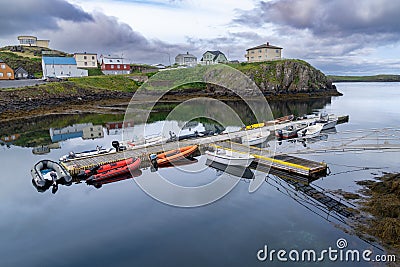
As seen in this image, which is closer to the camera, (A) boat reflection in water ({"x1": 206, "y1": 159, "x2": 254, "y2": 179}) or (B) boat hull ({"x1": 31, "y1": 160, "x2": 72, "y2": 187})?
(B) boat hull ({"x1": 31, "y1": 160, "x2": 72, "y2": 187})

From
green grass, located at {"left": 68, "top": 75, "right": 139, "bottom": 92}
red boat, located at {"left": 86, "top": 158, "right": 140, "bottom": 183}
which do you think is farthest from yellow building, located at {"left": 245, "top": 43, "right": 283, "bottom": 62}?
red boat, located at {"left": 86, "top": 158, "right": 140, "bottom": 183}

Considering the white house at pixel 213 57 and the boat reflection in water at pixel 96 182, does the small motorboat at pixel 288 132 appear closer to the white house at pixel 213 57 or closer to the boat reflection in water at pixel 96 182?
the boat reflection in water at pixel 96 182

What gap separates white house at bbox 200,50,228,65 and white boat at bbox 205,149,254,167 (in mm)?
79237

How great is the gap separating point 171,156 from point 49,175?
9994 millimetres

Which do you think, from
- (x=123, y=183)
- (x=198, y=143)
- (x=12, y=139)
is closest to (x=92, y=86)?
(x=12, y=139)

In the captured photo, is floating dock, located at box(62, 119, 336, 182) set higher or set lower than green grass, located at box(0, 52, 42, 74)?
lower

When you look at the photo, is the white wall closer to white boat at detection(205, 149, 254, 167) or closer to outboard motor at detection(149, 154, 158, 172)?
outboard motor at detection(149, 154, 158, 172)

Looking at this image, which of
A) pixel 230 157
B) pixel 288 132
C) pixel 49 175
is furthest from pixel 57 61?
pixel 230 157

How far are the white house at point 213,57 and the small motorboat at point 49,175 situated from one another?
8385 centimetres

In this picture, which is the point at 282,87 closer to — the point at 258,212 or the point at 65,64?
the point at 65,64

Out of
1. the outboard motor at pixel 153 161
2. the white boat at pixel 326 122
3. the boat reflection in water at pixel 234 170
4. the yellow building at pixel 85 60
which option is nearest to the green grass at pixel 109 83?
the yellow building at pixel 85 60

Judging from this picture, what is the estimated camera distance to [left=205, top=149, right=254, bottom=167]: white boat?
75.8 feet

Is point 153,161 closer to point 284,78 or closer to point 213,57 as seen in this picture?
point 284,78

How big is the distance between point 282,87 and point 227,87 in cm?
1617
